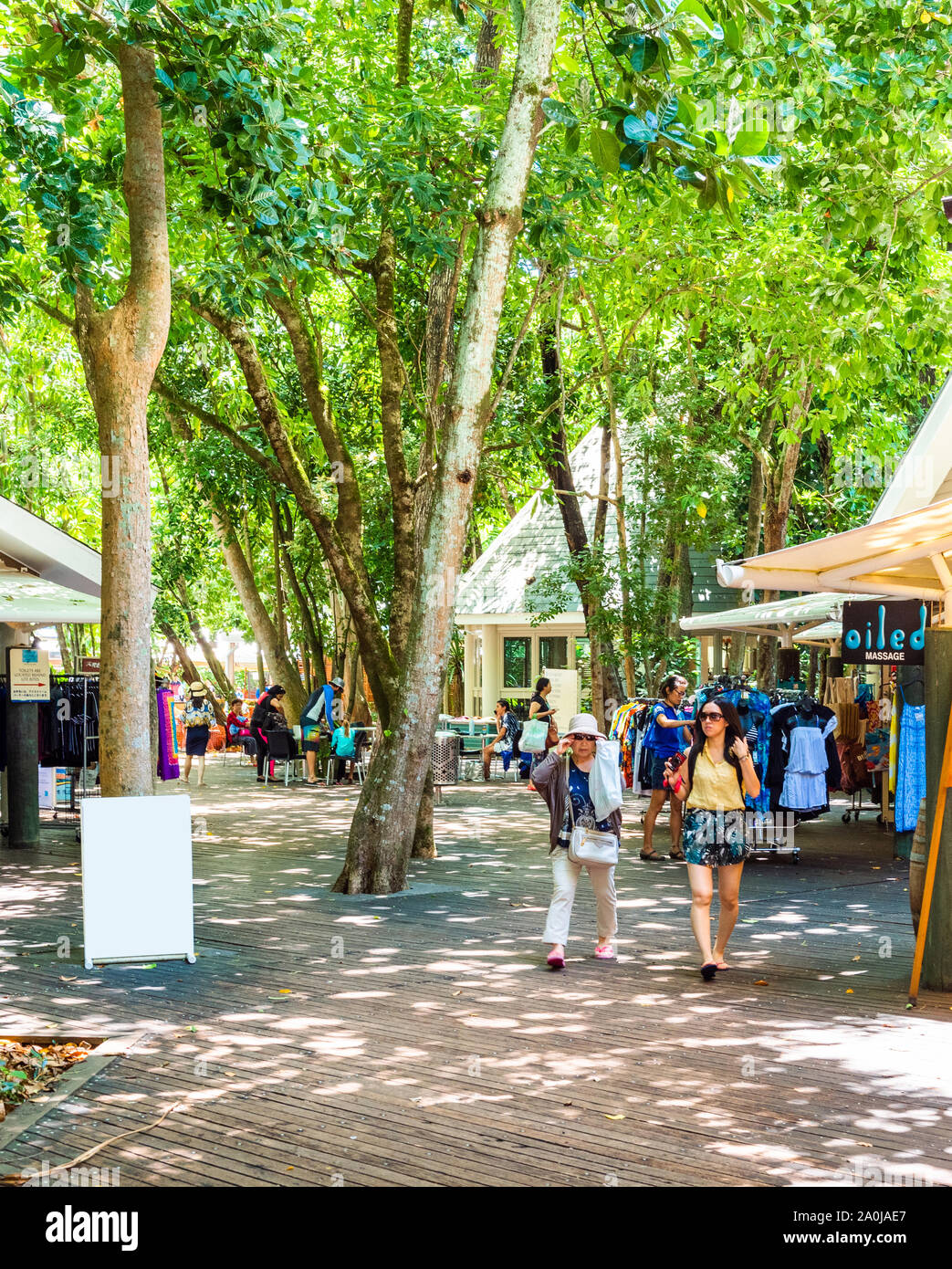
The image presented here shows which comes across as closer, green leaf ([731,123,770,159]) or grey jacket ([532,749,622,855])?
green leaf ([731,123,770,159])

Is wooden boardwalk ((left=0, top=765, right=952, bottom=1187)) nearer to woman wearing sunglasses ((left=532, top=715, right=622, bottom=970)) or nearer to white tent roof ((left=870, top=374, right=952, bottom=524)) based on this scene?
woman wearing sunglasses ((left=532, top=715, right=622, bottom=970))

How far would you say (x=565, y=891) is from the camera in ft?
27.8

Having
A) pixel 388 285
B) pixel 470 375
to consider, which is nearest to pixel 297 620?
pixel 388 285

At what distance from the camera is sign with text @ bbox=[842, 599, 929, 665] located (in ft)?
38.1

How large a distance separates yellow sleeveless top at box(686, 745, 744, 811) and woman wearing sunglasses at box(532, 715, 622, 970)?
506mm

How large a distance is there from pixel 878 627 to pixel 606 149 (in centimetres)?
626

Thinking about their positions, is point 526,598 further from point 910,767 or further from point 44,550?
point 910,767

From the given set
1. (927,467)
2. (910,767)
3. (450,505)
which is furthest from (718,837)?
(927,467)

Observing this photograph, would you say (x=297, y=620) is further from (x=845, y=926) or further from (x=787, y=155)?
(x=845, y=926)

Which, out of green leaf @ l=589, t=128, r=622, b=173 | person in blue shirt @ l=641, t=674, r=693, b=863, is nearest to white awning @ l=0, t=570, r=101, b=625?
person in blue shirt @ l=641, t=674, r=693, b=863

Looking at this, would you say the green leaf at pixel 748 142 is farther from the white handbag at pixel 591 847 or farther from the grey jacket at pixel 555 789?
the white handbag at pixel 591 847

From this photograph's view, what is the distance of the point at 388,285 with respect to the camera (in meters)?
13.2
